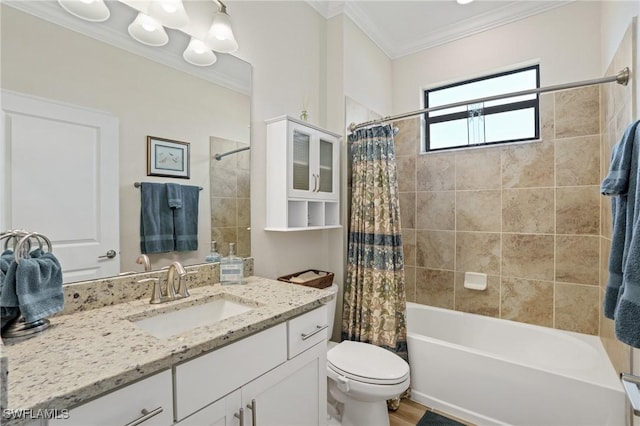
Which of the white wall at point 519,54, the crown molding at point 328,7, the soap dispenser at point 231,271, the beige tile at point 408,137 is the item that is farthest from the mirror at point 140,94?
the white wall at point 519,54

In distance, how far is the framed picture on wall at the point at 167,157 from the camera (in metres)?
1.36

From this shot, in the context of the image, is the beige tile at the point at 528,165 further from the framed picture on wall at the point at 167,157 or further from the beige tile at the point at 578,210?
the framed picture on wall at the point at 167,157

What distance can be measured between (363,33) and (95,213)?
2.39m

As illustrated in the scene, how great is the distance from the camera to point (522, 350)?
2219 mm

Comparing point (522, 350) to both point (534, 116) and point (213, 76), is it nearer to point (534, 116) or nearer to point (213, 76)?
point (534, 116)

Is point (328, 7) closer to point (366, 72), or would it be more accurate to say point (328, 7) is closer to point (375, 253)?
point (366, 72)

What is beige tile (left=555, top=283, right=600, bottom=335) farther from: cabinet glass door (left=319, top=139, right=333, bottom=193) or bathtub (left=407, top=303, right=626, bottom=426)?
cabinet glass door (left=319, top=139, right=333, bottom=193)

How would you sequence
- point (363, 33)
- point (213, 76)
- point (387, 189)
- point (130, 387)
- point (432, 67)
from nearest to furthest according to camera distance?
point (130, 387)
point (213, 76)
point (387, 189)
point (363, 33)
point (432, 67)

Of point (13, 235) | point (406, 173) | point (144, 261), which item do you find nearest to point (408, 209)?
point (406, 173)

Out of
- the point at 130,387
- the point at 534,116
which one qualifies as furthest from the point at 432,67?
the point at 130,387

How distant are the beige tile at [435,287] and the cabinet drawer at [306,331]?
1.64m

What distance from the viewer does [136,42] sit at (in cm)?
132

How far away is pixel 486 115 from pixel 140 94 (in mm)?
2570

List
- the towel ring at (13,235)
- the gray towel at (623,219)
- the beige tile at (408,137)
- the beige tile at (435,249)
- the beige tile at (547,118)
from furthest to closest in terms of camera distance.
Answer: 1. the beige tile at (408,137)
2. the beige tile at (435,249)
3. the beige tile at (547,118)
4. the towel ring at (13,235)
5. the gray towel at (623,219)
